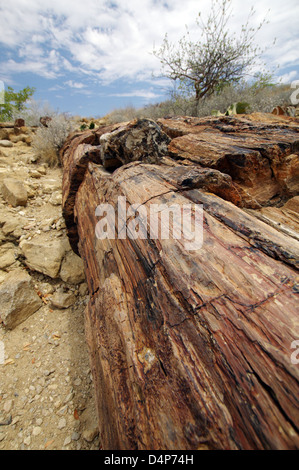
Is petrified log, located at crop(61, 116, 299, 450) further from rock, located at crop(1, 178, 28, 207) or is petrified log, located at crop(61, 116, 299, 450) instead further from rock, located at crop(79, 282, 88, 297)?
rock, located at crop(1, 178, 28, 207)

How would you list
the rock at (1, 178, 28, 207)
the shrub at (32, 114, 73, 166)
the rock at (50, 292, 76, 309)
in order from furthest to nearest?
the shrub at (32, 114, 73, 166) < the rock at (1, 178, 28, 207) < the rock at (50, 292, 76, 309)

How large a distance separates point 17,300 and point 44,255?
2.40 feet

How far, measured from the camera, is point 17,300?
8.66ft

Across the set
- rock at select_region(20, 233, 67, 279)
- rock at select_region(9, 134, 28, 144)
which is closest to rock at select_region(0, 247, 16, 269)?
rock at select_region(20, 233, 67, 279)

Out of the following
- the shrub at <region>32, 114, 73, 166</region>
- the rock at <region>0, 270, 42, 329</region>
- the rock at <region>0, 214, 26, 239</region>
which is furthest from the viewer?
the shrub at <region>32, 114, 73, 166</region>

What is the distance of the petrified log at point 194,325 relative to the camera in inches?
34.4

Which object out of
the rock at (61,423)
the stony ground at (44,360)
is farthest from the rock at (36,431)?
the rock at (61,423)

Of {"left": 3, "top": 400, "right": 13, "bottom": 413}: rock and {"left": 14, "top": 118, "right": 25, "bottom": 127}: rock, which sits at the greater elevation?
{"left": 14, "top": 118, "right": 25, "bottom": 127}: rock

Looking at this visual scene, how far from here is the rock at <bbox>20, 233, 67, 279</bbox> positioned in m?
3.04

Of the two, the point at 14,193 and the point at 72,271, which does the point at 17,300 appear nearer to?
the point at 72,271

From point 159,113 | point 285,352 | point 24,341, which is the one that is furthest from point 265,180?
point 159,113

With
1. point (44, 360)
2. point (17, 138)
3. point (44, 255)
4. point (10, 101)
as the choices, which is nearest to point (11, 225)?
point (44, 255)

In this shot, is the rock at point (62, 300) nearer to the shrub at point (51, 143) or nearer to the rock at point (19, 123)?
the shrub at point (51, 143)

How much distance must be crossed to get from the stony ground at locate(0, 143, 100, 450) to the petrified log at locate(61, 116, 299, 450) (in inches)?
27.1
